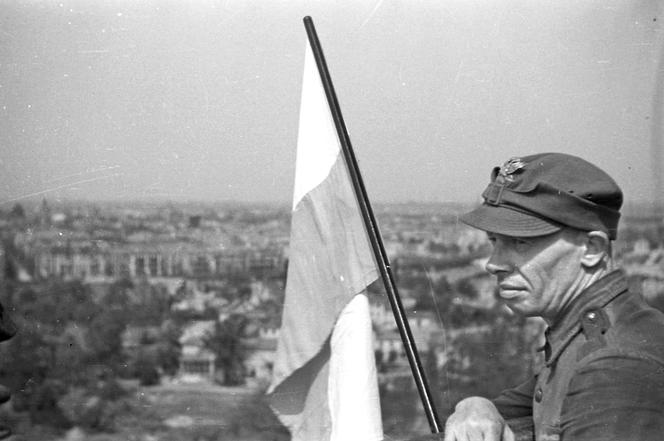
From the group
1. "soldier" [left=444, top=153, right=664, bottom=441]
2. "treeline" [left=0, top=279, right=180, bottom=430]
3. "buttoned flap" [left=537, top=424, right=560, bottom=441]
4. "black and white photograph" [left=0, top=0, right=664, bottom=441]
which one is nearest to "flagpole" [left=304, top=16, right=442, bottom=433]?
"black and white photograph" [left=0, top=0, right=664, bottom=441]

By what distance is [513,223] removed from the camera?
192 centimetres

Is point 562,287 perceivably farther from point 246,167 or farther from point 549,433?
point 246,167

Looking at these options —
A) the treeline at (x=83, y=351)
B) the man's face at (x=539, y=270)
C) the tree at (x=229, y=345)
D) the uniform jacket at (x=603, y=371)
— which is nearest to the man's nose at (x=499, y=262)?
the man's face at (x=539, y=270)

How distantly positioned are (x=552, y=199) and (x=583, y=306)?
0.20 metres

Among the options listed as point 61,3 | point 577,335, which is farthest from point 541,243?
point 61,3

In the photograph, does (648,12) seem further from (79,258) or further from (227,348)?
(79,258)

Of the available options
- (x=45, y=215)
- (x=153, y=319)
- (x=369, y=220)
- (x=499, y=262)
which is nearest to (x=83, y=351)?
(x=153, y=319)

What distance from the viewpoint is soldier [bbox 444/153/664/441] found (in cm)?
174

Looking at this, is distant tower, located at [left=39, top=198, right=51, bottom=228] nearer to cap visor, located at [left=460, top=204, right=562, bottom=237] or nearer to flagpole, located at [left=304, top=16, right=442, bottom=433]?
flagpole, located at [left=304, top=16, right=442, bottom=433]

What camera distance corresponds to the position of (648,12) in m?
3.33

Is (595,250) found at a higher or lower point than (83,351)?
higher

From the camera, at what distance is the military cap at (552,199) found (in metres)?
1.88

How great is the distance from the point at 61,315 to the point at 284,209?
2.46 ft

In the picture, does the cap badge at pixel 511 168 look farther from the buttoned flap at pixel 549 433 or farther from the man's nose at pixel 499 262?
the buttoned flap at pixel 549 433
